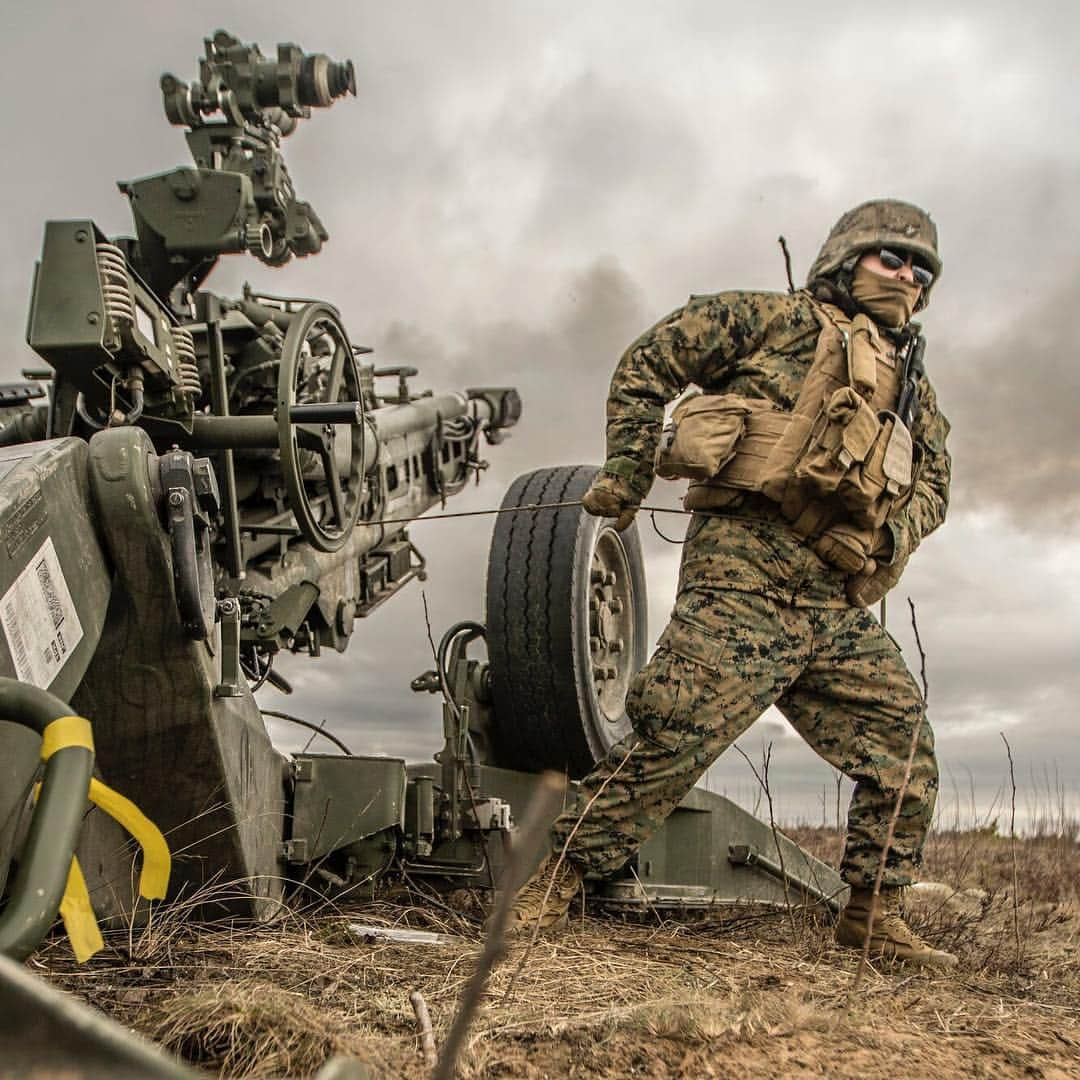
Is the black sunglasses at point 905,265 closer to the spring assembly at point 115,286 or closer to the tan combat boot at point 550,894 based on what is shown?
the tan combat boot at point 550,894

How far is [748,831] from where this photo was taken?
4.73 m

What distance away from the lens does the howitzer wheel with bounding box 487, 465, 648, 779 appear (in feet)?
15.3

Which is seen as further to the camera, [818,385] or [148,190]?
[148,190]

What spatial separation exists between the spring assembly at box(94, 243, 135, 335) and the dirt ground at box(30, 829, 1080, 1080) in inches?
55.5

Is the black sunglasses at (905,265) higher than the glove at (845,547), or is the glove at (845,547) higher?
the black sunglasses at (905,265)

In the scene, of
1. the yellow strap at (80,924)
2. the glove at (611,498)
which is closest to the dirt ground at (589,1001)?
the yellow strap at (80,924)

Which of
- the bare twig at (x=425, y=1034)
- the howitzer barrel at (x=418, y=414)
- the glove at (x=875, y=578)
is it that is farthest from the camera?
the howitzer barrel at (x=418, y=414)

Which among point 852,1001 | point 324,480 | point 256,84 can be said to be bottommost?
point 852,1001

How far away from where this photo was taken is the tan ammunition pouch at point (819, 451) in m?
3.71

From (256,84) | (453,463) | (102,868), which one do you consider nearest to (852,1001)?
(102,868)

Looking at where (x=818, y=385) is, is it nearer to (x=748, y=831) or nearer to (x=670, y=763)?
(x=670, y=763)

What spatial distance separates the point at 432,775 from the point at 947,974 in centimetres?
169

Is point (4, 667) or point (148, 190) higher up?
point (148, 190)

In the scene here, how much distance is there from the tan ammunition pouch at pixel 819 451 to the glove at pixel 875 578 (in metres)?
0.07
